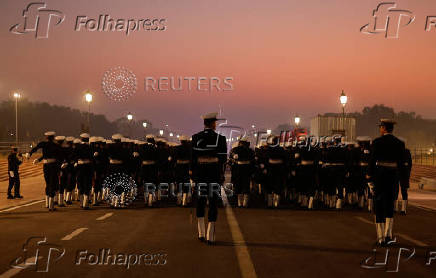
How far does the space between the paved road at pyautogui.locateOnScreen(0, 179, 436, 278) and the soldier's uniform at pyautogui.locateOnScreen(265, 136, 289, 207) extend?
1704 mm

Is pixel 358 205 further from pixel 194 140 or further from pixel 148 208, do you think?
pixel 194 140

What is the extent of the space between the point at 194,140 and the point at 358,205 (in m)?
9.40

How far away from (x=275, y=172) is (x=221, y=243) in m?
7.87

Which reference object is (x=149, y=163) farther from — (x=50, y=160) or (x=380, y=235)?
(x=380, y=235)

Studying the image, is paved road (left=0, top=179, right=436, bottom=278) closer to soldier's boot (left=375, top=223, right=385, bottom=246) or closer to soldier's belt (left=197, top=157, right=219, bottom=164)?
soldier's boot (left=375, top=223, right=385, bottom=246)

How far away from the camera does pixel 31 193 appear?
77.7 feet

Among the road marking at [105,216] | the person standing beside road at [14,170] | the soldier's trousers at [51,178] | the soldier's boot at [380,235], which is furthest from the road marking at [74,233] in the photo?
the person standing beside road at [14,170]

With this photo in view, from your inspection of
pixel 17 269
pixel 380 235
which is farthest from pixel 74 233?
pixel 380 235

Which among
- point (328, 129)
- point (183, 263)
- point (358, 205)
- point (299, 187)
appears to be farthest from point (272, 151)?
point (328, 129)

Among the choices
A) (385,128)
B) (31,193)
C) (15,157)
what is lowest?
(31,193)

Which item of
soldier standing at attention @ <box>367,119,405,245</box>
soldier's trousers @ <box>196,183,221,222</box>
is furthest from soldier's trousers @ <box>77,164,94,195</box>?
soldier standing at attention @ <box>367,119,405,245</box>

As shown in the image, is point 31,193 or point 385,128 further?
point 31,193

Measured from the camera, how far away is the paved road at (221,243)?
25.4 feet

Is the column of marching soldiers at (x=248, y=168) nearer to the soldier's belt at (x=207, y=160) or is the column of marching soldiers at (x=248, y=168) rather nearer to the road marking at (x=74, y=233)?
the road marking at (x=74, y=233)
